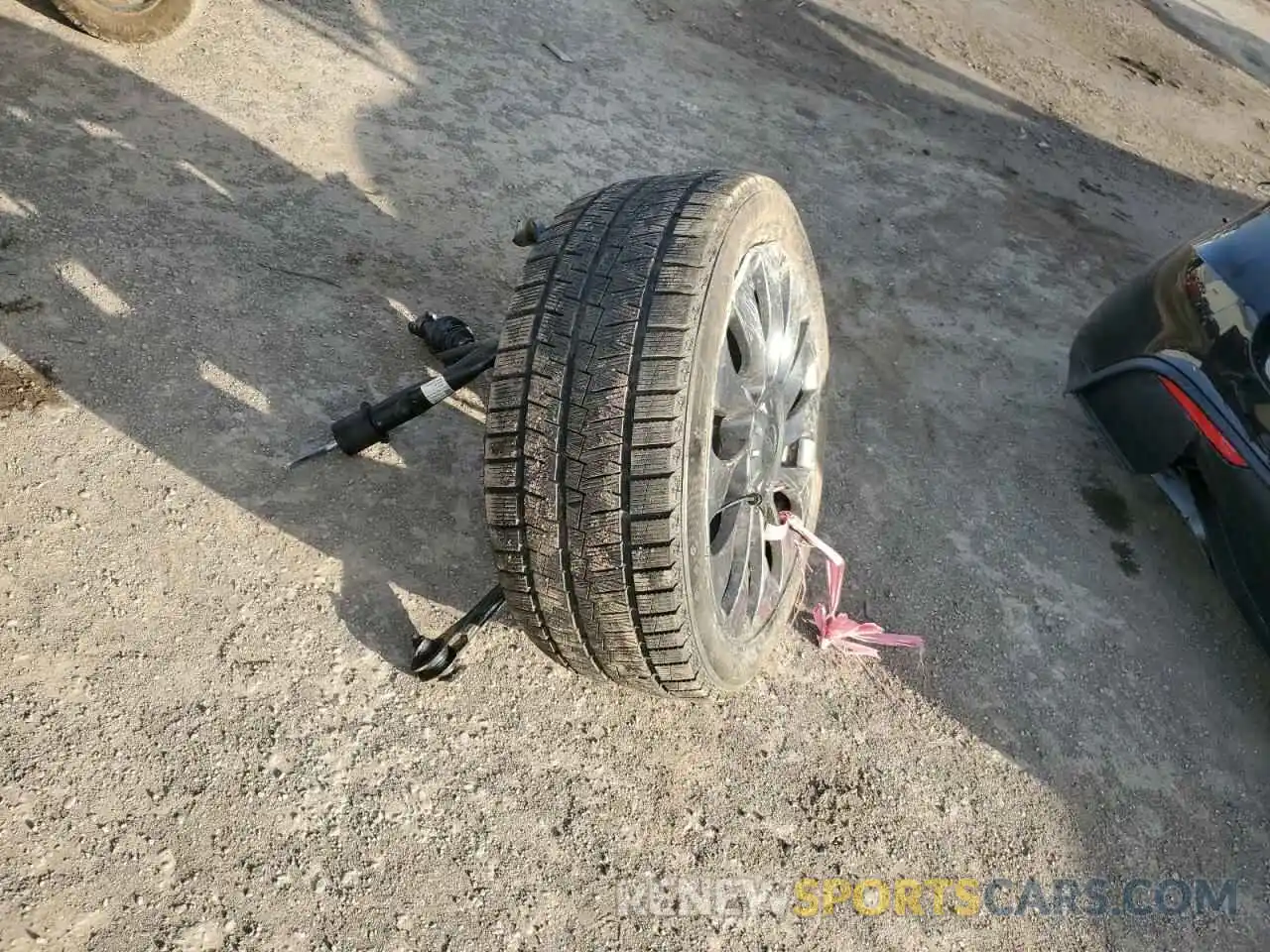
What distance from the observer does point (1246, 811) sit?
2.97 m

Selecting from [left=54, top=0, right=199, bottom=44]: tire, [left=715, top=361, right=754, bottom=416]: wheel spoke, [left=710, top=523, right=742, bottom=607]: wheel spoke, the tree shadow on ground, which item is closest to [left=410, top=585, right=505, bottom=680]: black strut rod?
[left=710, top=523, right=742, bottom=607]: wheel spoke

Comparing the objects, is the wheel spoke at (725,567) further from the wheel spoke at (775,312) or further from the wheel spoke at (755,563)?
the wheel spoke at (775,312)

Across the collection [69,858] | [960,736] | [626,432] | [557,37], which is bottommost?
[69,858]

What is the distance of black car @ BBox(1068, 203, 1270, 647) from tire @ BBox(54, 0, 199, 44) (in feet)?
14.4

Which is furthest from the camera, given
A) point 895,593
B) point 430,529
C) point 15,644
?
point 895,593

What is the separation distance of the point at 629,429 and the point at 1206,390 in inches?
93.2

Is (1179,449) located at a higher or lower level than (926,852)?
higher

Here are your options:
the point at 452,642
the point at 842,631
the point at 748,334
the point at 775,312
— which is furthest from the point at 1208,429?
the point at 452,642

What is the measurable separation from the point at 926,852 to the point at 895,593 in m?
0.91

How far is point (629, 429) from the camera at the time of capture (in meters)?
1.87

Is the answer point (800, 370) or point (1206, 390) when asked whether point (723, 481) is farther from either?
point (1206, 390)

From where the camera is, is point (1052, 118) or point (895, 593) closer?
point (895, 593)

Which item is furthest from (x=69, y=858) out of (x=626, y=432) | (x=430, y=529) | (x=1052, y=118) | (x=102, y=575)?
(x=1052, y=118)

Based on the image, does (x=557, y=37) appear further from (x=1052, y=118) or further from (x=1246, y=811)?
(x=1246, y=811)
